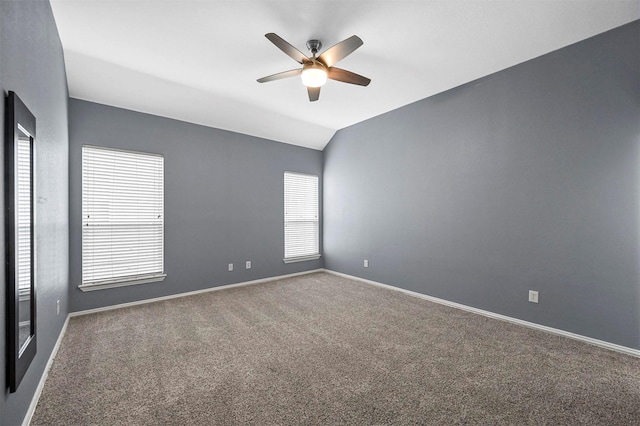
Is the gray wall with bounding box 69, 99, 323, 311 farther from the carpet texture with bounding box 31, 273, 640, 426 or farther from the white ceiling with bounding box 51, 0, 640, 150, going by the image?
the carpet texture with bounding box 31, 273, 640, 426

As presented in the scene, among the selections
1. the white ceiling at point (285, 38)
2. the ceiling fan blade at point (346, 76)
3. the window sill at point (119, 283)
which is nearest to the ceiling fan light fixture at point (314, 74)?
the ceiling fan blade at point (346, 76)

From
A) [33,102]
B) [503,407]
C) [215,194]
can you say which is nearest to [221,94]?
[215,194]

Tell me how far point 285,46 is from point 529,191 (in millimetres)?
2912

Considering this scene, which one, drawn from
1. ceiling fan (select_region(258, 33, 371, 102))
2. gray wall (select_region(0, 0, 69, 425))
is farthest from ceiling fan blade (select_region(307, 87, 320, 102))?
gray wall (select_region(0, 0, 69, 425))

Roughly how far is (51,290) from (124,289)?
143 centimetres

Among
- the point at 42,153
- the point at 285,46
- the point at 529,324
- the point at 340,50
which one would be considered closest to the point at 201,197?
the point at 42,153

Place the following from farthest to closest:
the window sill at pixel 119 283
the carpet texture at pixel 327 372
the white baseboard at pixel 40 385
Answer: the window sill at pixel 119 283 → the carpet texture at pixel 327 372 → the white baseboard at pixel 40 385

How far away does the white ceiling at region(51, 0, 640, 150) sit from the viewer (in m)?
2.27

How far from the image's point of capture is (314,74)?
2643mm

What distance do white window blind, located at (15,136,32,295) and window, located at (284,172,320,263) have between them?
3.84 meters

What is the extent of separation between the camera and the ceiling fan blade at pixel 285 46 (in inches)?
85.6

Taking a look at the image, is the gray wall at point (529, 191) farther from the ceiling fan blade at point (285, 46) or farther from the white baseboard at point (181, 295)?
the ceiling fan blade at point (285, 46)

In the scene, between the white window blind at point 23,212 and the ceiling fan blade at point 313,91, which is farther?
the ceiling fan blade at point 313,91

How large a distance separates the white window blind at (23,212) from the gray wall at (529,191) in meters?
4.02
